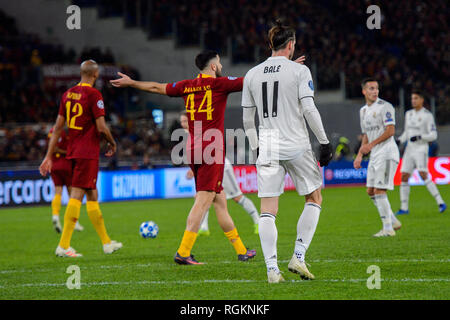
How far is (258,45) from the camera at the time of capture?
3097 cm

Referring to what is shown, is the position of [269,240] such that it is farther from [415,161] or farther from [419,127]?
[419,127]

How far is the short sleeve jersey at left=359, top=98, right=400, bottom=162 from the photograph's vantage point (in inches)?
428

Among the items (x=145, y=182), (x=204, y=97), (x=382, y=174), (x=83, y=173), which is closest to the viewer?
(x=204, y=97)

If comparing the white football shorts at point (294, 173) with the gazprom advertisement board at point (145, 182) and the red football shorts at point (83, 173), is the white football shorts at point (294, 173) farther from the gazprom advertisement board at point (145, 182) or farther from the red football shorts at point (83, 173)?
the gazprom advertisement board at point (145, 182)

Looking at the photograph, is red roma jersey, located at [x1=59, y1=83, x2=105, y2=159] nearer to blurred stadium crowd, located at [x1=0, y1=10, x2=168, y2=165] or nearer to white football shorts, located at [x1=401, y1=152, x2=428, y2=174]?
white football shorts, located at [x1=401, y1=152, x2=428, y2=174]

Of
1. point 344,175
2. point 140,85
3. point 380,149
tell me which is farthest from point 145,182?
point 140,85

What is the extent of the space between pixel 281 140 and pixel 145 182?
17286 mm

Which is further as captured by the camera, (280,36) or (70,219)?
(70,219)

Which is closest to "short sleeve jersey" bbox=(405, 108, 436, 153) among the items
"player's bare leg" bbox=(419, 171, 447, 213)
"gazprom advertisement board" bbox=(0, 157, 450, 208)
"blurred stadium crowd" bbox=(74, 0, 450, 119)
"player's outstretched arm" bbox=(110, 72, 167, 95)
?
"player's bare leg" bbox=(419, 171, 447, 213)

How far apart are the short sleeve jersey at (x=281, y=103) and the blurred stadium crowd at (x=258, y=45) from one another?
19.7 meters

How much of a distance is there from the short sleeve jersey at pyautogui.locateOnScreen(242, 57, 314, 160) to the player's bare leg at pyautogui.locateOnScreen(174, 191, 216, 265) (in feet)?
5.44

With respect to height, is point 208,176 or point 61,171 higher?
point 208,176

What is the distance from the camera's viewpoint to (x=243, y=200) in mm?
12195

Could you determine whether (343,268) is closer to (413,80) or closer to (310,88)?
(310,88)
